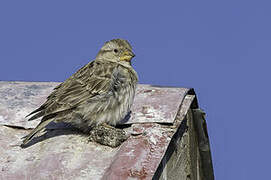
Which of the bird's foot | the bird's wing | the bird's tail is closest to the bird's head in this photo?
the bird's wing

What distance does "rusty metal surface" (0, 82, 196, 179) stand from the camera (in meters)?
3.89

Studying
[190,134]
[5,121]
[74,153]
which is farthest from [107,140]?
[190,134]

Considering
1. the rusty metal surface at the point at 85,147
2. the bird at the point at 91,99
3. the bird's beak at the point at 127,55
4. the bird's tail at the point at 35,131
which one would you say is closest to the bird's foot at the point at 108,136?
the rusty metal surface at the point at 85,147

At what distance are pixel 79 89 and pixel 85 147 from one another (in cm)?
70

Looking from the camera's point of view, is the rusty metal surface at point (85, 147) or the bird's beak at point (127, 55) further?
the bird's beak at point (127, 55)

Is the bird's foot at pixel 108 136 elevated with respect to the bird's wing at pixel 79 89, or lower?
lower

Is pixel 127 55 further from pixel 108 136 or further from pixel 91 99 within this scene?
pixel 108 136

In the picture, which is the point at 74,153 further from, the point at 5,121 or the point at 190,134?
the point at 190,134

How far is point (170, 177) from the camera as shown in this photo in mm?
4812

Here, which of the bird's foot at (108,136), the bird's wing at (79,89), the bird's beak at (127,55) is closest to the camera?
the bird's foot at (108,136)

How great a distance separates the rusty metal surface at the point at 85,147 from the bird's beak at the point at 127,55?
53 centimetres

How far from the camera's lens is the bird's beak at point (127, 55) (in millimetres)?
5751

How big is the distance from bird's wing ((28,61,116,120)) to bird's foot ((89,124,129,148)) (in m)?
0.35

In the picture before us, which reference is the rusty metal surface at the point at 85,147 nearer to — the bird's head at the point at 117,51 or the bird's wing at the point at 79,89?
the bird's wing at the point at 79,89
